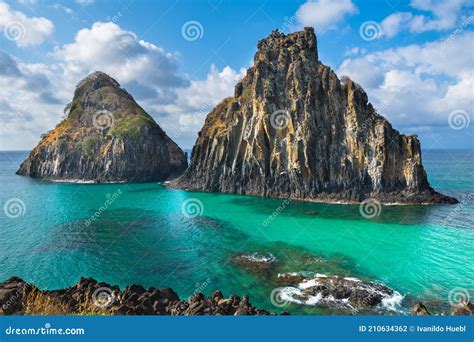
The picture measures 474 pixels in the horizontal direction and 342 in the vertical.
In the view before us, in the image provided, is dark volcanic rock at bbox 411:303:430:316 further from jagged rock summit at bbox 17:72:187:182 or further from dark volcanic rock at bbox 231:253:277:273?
jagged rock summit at bbox 17:72:187:182

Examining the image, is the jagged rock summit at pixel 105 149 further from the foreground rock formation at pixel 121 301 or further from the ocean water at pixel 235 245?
the foreground rock formation at pixel 121 301

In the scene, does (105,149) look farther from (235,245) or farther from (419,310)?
(419,310)

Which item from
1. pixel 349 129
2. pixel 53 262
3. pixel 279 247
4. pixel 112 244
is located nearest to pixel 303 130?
pixel 349 129

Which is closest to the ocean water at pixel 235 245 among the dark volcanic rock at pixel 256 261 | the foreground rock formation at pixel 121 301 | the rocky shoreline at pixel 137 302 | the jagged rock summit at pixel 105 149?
the dark volcanic rock at pixel 256 261

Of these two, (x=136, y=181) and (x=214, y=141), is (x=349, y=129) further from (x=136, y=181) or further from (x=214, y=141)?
(x=136, y=181)

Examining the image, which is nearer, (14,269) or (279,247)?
(14,269)

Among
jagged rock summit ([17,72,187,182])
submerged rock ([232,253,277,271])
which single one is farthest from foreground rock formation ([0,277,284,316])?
jagged rock summit ([17,72,187,182])

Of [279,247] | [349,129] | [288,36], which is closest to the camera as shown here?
[279,247]
